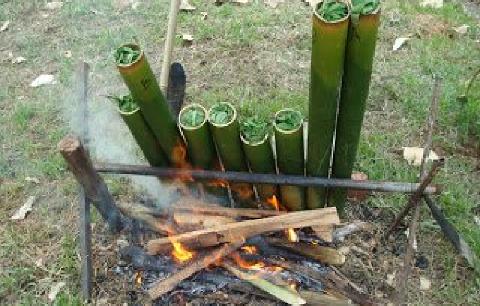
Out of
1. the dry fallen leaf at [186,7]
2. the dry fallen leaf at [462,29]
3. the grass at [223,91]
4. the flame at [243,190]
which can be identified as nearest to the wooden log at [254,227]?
the flame at [243,190]

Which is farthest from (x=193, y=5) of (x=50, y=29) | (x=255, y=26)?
(x=50, y=29)

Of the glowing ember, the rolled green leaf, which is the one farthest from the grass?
the rolled green leaf

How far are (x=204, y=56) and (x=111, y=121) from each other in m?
1.22

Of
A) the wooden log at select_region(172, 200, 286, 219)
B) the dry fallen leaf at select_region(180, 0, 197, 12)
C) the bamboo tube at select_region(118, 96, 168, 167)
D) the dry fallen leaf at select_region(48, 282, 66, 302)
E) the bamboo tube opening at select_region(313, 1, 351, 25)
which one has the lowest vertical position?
the dry fallen leaf at select_region(48, 282, 66, 302)

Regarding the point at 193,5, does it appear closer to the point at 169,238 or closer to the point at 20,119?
the point at 20,119

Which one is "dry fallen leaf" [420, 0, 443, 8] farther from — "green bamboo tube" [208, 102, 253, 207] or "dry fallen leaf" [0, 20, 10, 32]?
"dry fallen leaf" [0, 20, 10, 32]

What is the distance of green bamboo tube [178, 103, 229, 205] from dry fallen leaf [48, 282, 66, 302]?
1237 mm

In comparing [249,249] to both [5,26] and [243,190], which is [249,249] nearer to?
[243,190]

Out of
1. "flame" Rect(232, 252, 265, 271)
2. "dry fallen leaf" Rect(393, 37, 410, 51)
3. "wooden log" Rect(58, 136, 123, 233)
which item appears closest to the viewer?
"wooden log" Rect(58, 136, 123, 233)

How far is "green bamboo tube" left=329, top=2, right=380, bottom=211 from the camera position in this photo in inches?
99.1

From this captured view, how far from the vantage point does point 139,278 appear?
350cm

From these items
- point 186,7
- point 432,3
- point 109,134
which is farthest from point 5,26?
point 432,3

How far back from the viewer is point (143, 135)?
10.5 feet

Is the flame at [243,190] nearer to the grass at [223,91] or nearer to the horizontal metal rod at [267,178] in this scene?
the horizontal metal rod at [267,178]
